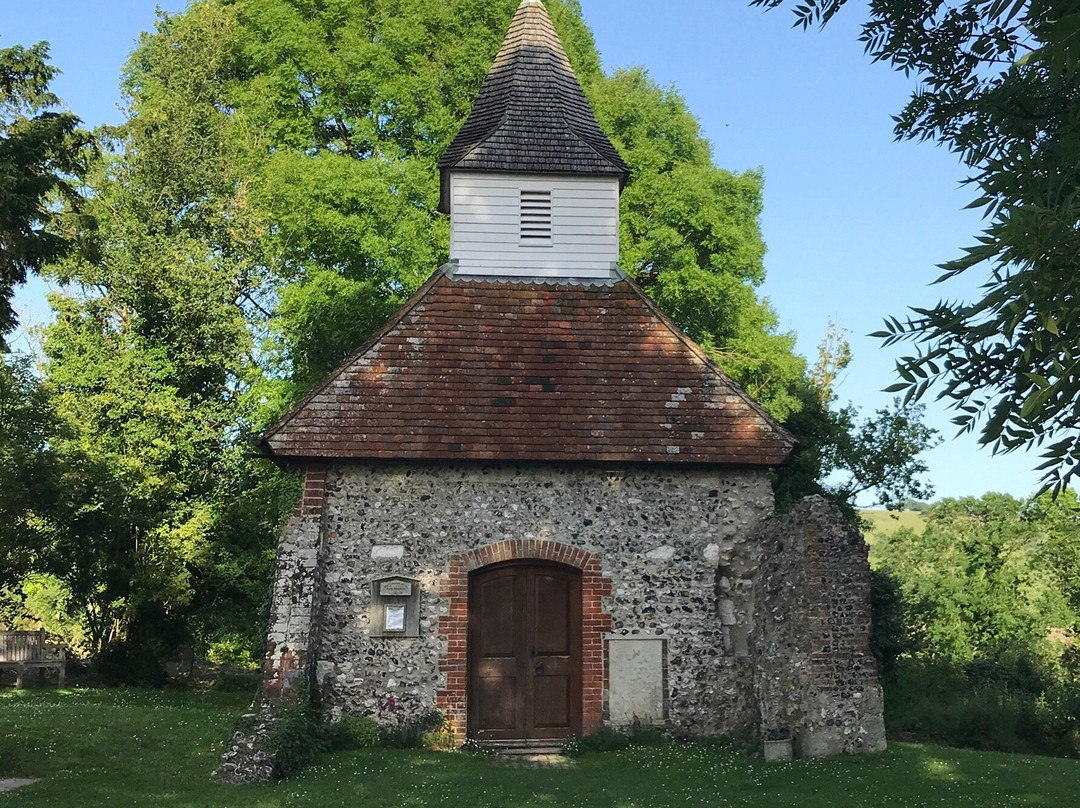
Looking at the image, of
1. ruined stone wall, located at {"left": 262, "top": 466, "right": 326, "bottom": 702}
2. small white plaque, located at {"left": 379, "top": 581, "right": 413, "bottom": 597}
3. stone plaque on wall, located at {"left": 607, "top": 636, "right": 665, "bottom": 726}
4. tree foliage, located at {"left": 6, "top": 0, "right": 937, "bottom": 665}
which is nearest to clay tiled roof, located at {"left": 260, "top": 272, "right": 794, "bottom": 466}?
ruined stone wall, located at {"left": 262, "top": 466, "right": 326, "bottom": 702}

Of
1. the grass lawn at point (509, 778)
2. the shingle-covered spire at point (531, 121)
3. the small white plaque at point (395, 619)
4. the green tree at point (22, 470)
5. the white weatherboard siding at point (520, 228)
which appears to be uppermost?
the shingle-covered spire at point (531, 121)

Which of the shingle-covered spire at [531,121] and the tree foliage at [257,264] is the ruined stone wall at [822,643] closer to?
the shingle-covered spire at [531,121]

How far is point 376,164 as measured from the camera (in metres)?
22.8

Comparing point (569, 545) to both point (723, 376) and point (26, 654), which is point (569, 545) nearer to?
point (723, 376)

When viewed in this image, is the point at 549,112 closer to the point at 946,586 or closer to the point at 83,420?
the point at 83,420

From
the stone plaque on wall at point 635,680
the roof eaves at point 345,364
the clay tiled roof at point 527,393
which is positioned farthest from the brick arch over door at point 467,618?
the roof eaves at point 345,364

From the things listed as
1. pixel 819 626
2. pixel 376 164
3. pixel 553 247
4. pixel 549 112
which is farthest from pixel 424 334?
pixel 376 164

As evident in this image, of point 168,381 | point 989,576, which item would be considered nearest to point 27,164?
point 168,381

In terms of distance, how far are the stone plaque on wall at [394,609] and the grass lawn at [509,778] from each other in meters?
1.61

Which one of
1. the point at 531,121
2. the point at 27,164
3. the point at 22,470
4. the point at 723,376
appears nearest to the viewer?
the point at 27,164

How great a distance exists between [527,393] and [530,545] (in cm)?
214

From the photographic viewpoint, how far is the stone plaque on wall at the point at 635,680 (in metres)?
→ 13.4

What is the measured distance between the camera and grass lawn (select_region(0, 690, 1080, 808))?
9820 mm

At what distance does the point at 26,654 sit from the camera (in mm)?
21938
